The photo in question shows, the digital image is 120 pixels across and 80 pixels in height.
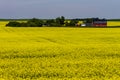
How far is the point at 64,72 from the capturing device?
43.9 ft

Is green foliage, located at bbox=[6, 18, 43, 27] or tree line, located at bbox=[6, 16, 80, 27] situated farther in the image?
tree line, located at bbox=[6, 16, 80, 27]

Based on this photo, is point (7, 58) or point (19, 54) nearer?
point (7, 58)

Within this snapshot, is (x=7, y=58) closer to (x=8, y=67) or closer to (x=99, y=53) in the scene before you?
(x=8, y=67)

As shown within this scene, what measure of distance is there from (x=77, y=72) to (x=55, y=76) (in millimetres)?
909

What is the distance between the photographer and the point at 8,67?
48.4ft

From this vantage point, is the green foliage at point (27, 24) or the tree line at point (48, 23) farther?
the tree line at point (48, 23)

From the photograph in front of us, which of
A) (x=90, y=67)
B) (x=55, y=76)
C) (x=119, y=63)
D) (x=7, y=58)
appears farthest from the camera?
(x=7, y=58)

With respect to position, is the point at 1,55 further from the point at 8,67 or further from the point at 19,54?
the point at 8,67

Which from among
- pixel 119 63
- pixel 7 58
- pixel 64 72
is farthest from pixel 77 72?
pixel 7 58

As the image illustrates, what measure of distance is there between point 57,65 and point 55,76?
229cm

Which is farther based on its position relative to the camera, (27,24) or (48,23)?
(48,23)

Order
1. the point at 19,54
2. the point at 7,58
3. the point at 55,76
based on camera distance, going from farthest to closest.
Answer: the point at 19,54
the point at 7,58
the point at 55,76

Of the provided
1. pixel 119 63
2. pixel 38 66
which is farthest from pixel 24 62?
pixel 119 63

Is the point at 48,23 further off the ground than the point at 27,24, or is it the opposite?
the point at 27,24
